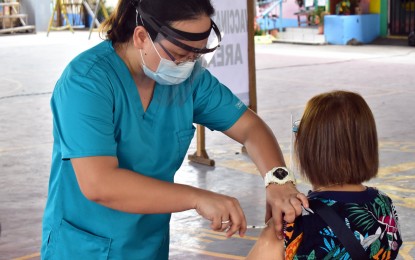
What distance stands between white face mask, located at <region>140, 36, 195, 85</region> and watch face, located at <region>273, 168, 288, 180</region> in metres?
0.38

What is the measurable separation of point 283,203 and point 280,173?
112 millimetres

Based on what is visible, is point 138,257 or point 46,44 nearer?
point 138,257

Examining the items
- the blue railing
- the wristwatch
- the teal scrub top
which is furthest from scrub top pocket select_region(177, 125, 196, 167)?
the blue railing

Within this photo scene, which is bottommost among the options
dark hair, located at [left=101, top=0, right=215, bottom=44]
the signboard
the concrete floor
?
the concrete floor

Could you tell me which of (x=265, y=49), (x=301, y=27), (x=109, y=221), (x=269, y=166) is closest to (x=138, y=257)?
(x=109, y=221)

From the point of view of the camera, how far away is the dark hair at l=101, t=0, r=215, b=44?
212 centimetres

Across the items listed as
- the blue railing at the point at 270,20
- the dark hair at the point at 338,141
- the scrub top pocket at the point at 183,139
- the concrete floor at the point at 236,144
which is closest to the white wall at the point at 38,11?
the concrete floor at the point at 236,144

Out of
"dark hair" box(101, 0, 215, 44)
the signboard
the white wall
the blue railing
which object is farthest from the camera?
the white wall

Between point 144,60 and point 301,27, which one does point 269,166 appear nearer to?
point 144,60

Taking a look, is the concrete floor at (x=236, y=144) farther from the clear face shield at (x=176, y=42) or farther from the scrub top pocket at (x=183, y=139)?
the clear face shield at (x=176, y=42)

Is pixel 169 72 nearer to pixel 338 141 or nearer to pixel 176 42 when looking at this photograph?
pixel 176 42

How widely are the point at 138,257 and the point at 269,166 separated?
1.56ft

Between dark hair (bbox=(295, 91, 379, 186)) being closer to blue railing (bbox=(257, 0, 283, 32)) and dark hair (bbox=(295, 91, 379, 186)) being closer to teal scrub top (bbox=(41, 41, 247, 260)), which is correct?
teal scrub top (bbox=(41, 41, 247, 260))

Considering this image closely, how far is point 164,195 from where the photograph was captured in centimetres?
202
